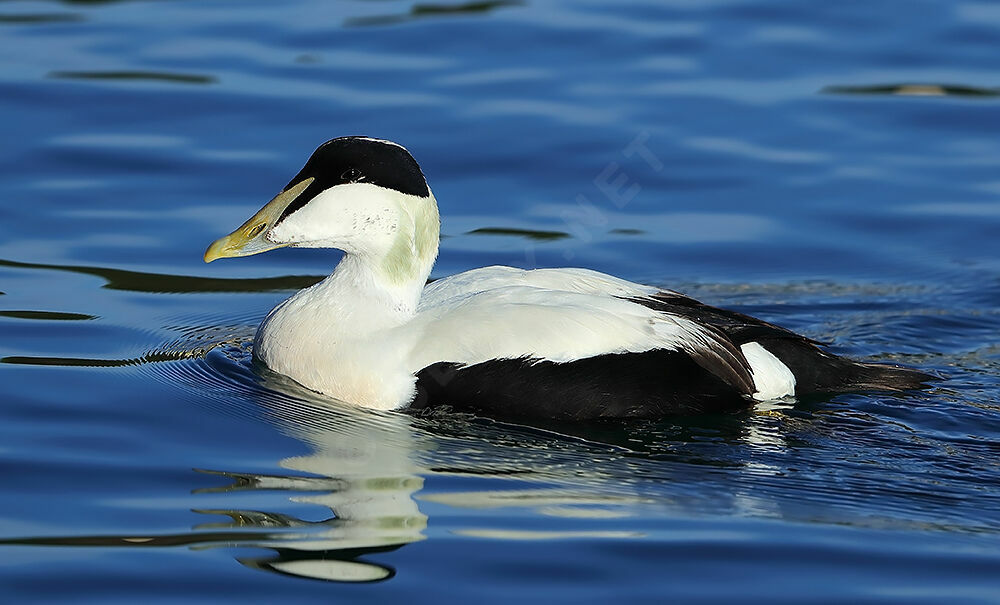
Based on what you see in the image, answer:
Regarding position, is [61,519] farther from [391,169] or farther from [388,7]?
[388,7]

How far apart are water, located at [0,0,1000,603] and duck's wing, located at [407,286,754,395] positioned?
221 mm

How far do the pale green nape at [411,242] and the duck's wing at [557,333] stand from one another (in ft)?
0.58

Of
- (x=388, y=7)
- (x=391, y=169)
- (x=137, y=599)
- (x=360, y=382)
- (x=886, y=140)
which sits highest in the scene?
(x=388, y=7)

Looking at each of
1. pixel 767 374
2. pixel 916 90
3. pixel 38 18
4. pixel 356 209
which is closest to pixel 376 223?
pixel 356 209

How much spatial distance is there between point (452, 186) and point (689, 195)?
1.22 metres

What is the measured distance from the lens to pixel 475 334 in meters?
5.40

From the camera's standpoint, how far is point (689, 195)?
8.24 m

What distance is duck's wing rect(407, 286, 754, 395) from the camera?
5.36 m

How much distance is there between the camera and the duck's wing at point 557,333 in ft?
17.6

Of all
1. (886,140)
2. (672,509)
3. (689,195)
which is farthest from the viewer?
(886,140)

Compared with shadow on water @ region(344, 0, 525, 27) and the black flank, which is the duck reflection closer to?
the black flank

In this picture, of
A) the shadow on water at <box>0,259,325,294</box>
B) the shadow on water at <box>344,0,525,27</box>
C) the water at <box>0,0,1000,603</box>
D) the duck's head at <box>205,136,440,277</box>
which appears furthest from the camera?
the shadow on water at <box>344,0,525,27</box>

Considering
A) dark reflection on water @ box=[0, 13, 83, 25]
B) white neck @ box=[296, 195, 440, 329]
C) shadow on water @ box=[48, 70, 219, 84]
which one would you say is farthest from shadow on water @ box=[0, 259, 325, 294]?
dark reflection on water @ box=[0, 13, 83, 25]

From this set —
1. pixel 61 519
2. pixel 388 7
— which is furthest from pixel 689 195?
pixel 61 519
